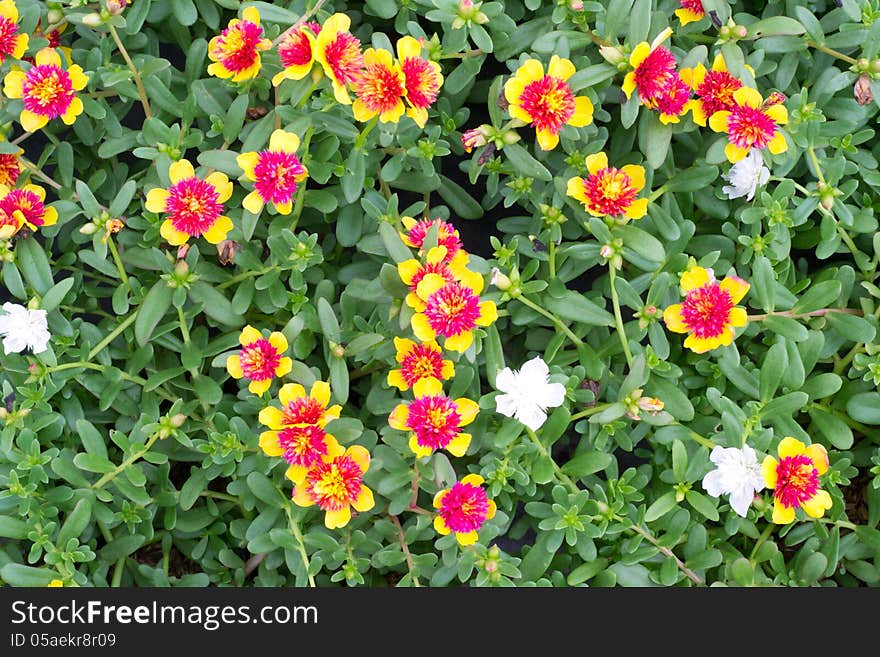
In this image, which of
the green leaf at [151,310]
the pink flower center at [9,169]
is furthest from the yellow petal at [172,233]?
the pink flower center at [9,169]

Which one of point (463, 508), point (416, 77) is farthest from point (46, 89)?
point (463, 508)

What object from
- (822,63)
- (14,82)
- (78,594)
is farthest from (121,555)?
(822,63)

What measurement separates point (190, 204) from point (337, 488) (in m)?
0.48

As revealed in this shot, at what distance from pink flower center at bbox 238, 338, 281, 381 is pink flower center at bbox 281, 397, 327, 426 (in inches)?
2.5

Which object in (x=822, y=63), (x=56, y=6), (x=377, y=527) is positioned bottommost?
(x=377, y=527)

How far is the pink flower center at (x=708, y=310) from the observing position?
1.31 metres

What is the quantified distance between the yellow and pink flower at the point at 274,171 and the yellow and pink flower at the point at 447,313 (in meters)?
0.26

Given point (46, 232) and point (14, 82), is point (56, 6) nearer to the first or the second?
point (14, 82)

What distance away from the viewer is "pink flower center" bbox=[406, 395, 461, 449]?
1.23 meters

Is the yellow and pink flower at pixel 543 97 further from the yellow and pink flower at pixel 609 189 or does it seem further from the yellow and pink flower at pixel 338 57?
the yellow and pink flower at pixel 338 57

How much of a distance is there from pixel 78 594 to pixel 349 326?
1.95 ft

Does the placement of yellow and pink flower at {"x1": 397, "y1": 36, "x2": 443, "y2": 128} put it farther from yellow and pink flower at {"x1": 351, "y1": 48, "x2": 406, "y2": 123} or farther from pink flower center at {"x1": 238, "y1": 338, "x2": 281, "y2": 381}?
pink flower center at {"x1": 238, "y1": 338, "x2": 281, "y2": 381}

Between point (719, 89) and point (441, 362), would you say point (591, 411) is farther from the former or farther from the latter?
point (719, 89)

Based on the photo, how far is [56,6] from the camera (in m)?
1.43
